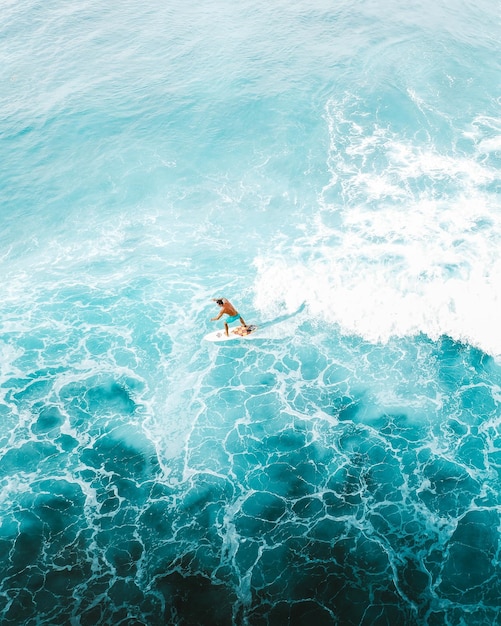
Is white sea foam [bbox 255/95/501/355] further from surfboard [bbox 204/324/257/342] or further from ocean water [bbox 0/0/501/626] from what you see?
surfboard [bbox 204/324/257/342]

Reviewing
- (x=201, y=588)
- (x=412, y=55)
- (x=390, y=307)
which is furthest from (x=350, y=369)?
(x=412, y=55)

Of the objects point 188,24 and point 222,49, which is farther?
point 188,24

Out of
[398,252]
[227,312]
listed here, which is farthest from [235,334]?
[398,252]

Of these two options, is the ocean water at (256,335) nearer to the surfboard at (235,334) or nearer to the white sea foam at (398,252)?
the white sea foam at (398,252)

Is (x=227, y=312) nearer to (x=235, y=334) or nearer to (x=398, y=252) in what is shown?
(x=235, y=334)

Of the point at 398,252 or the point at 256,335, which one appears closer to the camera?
the point at 256,335

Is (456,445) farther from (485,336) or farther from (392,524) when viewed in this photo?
(485,336)
